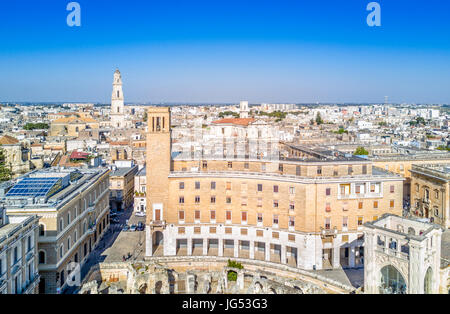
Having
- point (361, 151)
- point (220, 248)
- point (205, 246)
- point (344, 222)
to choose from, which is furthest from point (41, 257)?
point (361, 151)

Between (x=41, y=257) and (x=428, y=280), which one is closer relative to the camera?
(x=428, y=280)

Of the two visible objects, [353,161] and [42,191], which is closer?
[42,191]

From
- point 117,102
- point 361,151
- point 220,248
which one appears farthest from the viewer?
point 117,102

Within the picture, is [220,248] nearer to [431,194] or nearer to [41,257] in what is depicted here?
[41,257]

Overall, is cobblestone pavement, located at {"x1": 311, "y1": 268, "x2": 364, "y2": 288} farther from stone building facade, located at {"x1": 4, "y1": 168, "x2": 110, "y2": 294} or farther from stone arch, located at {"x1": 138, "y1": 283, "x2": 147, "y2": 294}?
stone building facade, located at {"x1": 4, "y1": 168, "x2": 110, "y2": 294}

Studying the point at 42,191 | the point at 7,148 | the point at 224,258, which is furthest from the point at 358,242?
the point at 7,148

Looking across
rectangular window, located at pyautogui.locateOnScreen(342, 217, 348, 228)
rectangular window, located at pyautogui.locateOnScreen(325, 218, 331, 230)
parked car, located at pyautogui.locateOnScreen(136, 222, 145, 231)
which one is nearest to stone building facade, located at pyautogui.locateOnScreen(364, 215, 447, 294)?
rectangular window, located at pyautogui.locateOnScreen(325, 218, 331, 230)

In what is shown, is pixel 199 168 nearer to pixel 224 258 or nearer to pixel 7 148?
pixel 224 258

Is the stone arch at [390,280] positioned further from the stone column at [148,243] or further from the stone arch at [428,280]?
the stone column at [148,243]
